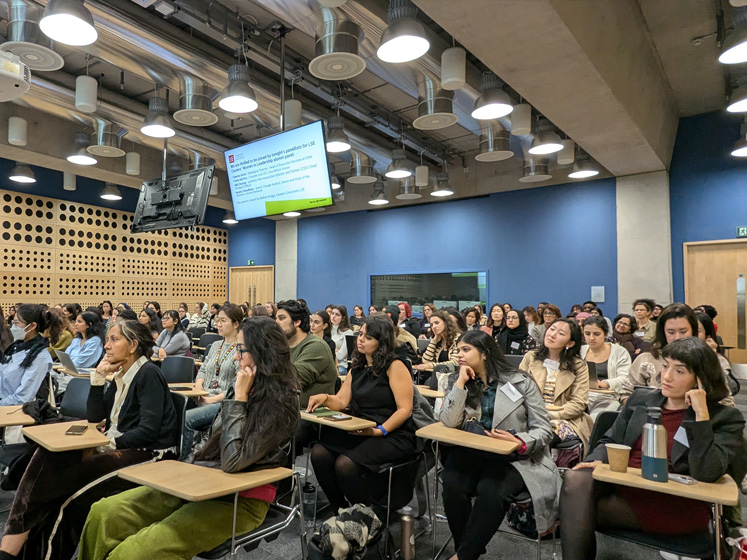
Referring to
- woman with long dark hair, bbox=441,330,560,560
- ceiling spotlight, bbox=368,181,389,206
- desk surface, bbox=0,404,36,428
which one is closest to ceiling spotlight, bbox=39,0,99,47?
desk surface, bbox=0,404,36,428

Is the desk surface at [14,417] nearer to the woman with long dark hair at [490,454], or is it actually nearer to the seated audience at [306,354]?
the seated audience at [306,354]

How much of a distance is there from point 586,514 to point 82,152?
320 inches

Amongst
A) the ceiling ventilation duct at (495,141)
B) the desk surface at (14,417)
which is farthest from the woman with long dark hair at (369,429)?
the ceiling ventilation duct at (495,141)

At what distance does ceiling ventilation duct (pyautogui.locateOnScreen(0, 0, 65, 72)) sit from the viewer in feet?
13.7

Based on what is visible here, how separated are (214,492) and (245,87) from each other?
427cm

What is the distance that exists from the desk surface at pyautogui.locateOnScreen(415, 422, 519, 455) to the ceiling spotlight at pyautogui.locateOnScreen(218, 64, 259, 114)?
3.89 m

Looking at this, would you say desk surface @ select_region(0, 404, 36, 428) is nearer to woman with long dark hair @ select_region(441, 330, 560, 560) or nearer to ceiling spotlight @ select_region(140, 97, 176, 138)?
woman with long dark hair @ select_region(441, 330, 560, 560)

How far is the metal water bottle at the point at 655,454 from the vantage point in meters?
1.92

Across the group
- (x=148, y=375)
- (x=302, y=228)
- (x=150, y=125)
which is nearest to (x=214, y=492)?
(x=148, y=375)

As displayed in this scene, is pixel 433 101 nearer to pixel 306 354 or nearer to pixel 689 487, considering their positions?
pixel 306 354

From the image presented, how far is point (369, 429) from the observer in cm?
283

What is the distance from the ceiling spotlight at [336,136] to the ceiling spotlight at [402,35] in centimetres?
240

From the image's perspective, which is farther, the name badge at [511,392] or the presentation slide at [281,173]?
the presentation slide at [281,173]

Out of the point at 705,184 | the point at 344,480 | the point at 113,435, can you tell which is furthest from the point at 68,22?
the point at 705,184
